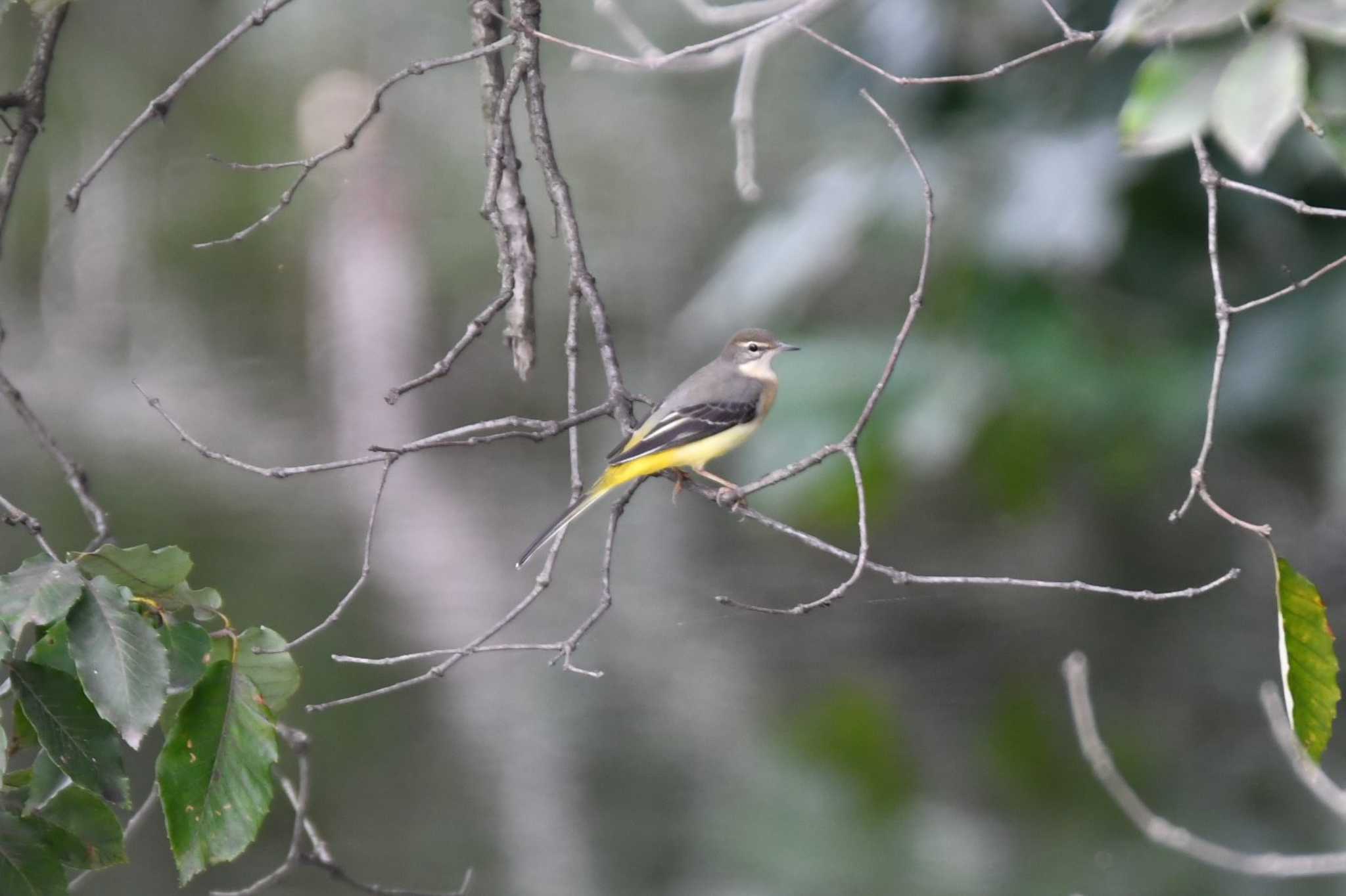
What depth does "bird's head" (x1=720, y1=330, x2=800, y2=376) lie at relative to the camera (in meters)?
5.04

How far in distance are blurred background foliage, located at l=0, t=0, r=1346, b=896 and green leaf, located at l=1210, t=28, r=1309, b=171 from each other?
3.41 m

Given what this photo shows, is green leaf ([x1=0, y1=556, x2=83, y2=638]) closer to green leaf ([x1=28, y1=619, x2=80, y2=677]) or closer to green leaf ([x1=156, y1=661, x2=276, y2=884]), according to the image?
green leaf ([x1=28, y1=619, x2=80, y2=677])

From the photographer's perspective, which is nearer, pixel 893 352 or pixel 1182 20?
pixel 1182 20

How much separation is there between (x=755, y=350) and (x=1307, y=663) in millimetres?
2956

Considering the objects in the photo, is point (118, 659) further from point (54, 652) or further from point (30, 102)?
point (30, 102)

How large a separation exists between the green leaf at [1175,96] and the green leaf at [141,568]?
5.00 ft

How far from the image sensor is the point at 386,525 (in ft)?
43.2

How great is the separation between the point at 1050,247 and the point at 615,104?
7.34 m

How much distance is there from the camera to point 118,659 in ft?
6.79

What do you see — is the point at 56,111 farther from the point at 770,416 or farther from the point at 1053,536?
the point at 1053,536

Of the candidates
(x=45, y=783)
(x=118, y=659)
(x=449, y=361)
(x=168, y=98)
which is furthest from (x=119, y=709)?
(x=168, y=98)

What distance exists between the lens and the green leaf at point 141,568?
2238 millimetres

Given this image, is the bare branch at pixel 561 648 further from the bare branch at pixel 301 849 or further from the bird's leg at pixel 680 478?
the bird's leg at pixel 680 478

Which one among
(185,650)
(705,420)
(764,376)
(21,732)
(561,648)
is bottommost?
(764,376)
